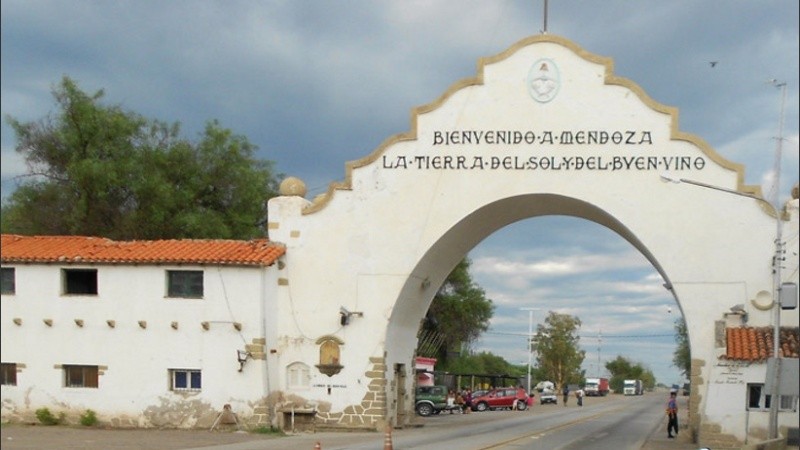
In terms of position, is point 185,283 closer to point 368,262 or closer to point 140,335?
point 140,335

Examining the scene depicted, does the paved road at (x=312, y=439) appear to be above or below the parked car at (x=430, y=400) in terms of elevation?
above

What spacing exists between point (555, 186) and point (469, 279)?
36.5m

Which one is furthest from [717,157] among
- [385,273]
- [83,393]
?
[83,393]

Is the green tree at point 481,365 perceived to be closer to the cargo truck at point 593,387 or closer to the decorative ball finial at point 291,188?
the cargo truck at point 593,387

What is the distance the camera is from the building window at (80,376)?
3025 centimetres

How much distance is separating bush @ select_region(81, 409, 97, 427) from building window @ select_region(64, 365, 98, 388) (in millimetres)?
853

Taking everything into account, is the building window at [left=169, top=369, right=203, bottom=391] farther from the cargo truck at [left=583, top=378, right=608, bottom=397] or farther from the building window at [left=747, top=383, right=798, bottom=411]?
the cargo truck at [left=583, top=378, right=608, bottom=397]

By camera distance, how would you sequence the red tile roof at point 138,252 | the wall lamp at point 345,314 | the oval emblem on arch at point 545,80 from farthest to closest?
the wall lamp at point 345,314 < the red tile roof at point 138,252 < the oval emblem on arch at point 545,80

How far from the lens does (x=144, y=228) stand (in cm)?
4409

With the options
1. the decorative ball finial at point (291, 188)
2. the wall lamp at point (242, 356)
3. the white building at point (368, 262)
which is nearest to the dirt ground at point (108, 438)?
the white building at point (368, 262)

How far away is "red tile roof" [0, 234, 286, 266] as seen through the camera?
30.0 metres

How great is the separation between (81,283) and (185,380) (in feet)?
14.9

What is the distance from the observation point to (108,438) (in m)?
25.9

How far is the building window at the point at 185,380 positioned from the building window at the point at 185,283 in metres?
2.36
